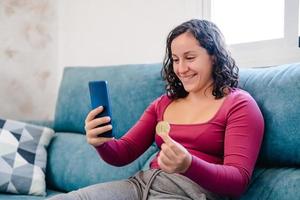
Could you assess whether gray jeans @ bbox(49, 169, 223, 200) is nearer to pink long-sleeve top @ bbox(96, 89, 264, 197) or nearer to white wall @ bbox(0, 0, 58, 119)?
pink long-sleeve top @ bbox(96, 89, 264, 197)

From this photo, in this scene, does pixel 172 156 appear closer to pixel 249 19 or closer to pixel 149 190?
pixel 149 190

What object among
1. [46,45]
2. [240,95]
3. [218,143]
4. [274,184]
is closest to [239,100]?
[240,95]

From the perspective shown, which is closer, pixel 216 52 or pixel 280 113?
pixel 280 113

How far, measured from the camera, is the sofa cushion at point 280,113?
1.12 m

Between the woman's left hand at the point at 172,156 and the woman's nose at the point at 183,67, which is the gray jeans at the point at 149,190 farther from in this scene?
the woman's nose at the point at 183,67

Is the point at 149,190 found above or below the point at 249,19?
below

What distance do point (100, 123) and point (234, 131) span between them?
37 centimetres

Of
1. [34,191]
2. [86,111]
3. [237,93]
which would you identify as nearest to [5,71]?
[86,111]

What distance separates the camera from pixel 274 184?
1100 millimetres

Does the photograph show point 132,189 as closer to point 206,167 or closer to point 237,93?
point 206,167

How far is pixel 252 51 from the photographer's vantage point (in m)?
1.75

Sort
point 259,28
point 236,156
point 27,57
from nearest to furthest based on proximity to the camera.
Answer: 1. point 236,156
2. point 259,28
3. point 27,57

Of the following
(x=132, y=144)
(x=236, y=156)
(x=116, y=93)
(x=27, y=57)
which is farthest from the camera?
(x=27, y=57)

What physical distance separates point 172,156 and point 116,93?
0.89 m
